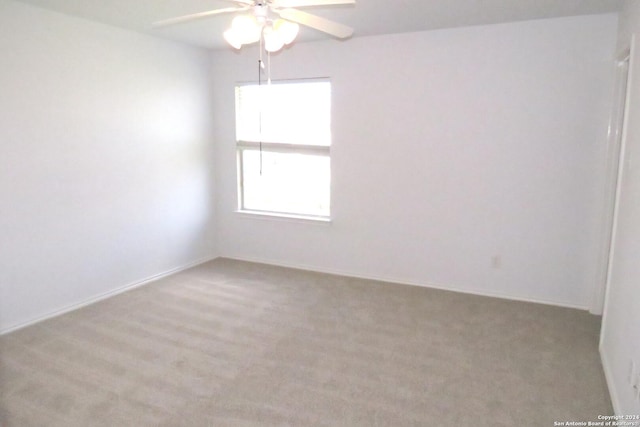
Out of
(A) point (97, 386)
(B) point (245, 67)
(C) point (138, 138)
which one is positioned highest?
(B) point (245, 67)

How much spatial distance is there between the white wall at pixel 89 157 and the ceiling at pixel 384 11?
11.9 inches

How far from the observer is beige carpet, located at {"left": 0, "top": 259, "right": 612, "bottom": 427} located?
2.20m

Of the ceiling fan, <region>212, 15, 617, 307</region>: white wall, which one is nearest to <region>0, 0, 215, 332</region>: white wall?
<region>212, 15, 617, 307</region>: white wall

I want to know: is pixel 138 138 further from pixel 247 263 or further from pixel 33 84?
pixel 247 263

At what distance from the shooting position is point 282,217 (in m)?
4.66

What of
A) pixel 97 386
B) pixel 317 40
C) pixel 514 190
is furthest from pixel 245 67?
pixel 97 386

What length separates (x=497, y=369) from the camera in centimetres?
259

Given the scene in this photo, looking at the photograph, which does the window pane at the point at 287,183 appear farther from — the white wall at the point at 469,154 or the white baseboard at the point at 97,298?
the white baseboard at the point at 97,298

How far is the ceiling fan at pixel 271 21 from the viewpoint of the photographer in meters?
1.86

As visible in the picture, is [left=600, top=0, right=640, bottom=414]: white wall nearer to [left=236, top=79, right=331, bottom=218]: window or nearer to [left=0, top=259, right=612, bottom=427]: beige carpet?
[left=0, top=259, right=612, bottom=427]: beige carpet

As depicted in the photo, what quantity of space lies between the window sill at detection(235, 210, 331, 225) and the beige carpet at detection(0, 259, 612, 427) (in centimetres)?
88

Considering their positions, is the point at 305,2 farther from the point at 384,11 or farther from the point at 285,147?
the point at 285,147

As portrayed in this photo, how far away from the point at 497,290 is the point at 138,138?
363 centimetres

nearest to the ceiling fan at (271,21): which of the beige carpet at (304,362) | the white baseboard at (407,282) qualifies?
the beige carpet at (304,362)
